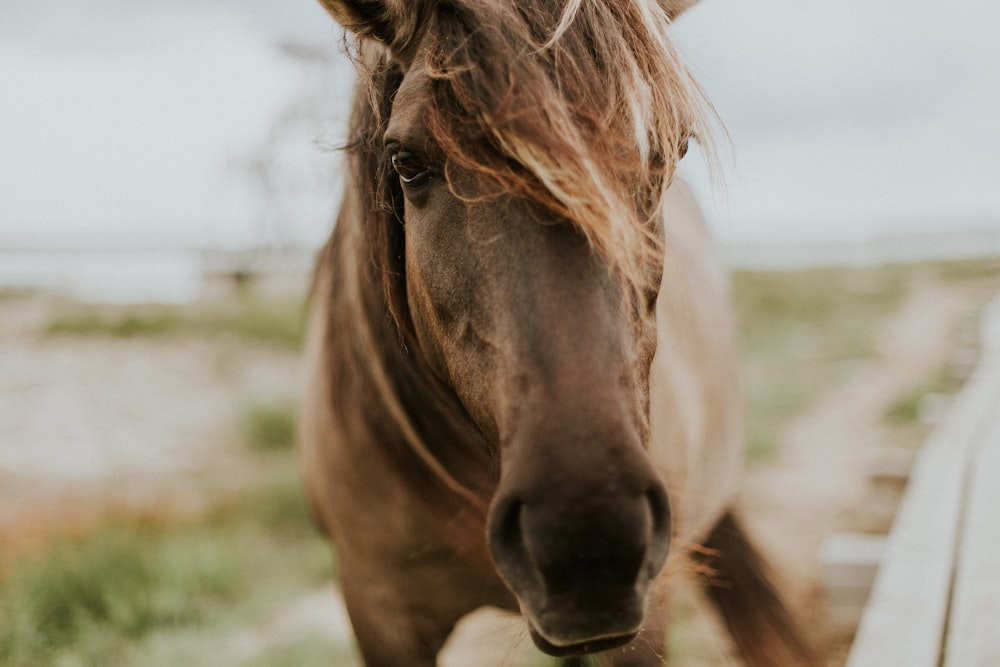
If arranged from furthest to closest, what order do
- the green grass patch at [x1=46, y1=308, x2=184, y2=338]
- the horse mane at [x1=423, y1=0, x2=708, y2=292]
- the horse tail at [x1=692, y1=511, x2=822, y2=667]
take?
the green grass patch at [x1=46, y1=308, x2=184, y2=338]
the horse tail at [x1=692, y1=511, x2=822, y2=667]
the horse mane at [x1=423, y1=0, x2=708, y2=292]

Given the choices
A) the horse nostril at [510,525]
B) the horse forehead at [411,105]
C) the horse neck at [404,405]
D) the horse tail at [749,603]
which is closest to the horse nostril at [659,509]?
the horse nostril at [510,525]

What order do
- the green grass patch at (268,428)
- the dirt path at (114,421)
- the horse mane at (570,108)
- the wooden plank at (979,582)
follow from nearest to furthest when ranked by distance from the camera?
the horse mane at (570,108)
the wooden plank at (979,582)
the dirt path at (114,421)
the green grass patch at (268,428)

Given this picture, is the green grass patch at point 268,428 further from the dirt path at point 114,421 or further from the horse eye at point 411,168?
the horse eye at point 411,168

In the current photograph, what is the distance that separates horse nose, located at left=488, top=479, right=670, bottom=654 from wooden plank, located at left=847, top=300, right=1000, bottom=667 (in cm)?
91

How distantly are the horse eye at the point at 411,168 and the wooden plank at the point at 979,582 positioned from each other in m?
1.30

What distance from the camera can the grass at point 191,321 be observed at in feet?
26.4

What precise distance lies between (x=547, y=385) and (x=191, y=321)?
26.9ft

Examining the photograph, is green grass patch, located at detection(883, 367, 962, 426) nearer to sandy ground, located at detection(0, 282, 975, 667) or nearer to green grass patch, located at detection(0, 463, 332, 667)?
sandy ground, located at detection(0, 282, 975, 667)

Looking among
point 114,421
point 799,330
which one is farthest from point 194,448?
point 799,330

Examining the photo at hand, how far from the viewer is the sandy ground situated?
12.8 feet

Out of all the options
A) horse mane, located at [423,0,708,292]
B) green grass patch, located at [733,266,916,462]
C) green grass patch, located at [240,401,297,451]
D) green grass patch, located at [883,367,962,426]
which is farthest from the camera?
green grass patch, located at [733,266,916,462]

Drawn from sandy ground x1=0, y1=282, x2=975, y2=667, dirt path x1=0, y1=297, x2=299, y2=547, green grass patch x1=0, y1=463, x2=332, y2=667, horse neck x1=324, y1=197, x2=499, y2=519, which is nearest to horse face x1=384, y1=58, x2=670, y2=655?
horse neck x1=324, y1=197, x2=499, y2=519

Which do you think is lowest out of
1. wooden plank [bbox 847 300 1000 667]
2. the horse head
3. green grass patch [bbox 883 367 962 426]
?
green grass patch [bbox 883 367 962 426]

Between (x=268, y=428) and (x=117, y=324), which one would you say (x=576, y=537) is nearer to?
(x=268, y=428)
